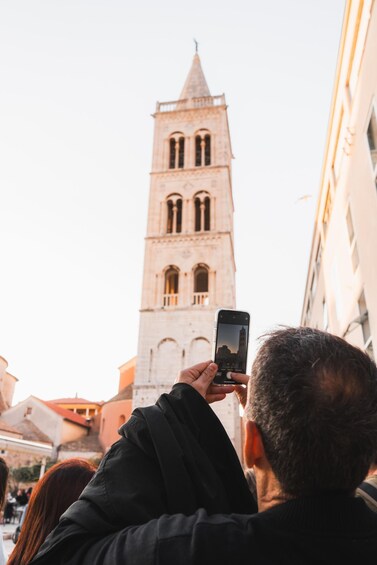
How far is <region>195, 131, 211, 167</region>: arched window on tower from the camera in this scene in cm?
3126

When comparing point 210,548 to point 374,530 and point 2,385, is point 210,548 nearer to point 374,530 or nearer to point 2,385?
point 374,530

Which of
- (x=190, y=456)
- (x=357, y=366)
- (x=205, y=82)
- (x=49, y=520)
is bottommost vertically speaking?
(x=49, y=520)

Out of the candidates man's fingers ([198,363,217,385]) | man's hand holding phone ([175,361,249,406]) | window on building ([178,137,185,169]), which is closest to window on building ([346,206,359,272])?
man's hand holding phone ([175,361,249,406])

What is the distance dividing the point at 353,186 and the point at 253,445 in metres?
10.9

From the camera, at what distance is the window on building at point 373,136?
9.15m

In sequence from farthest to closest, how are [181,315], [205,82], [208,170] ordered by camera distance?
[205,82]
[208,170]
[181,315]

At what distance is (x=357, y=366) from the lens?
1175 mm

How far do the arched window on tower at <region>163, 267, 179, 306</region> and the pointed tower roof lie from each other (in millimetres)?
16892

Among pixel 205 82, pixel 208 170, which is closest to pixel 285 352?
pixel 208 170

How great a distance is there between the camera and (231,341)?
2.01 meters

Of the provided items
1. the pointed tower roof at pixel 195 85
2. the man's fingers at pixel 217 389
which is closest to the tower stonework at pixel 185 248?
the pointed tower roof at pixel 195 85

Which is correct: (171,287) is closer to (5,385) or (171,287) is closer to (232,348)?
(5,385)

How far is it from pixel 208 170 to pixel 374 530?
99.7 feet

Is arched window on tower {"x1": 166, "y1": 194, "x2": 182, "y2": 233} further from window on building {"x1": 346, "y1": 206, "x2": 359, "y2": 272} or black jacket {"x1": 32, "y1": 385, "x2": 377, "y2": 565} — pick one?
black jacket {"x1": 32, "y1": 385, "x2": 377, "y2": 565}
